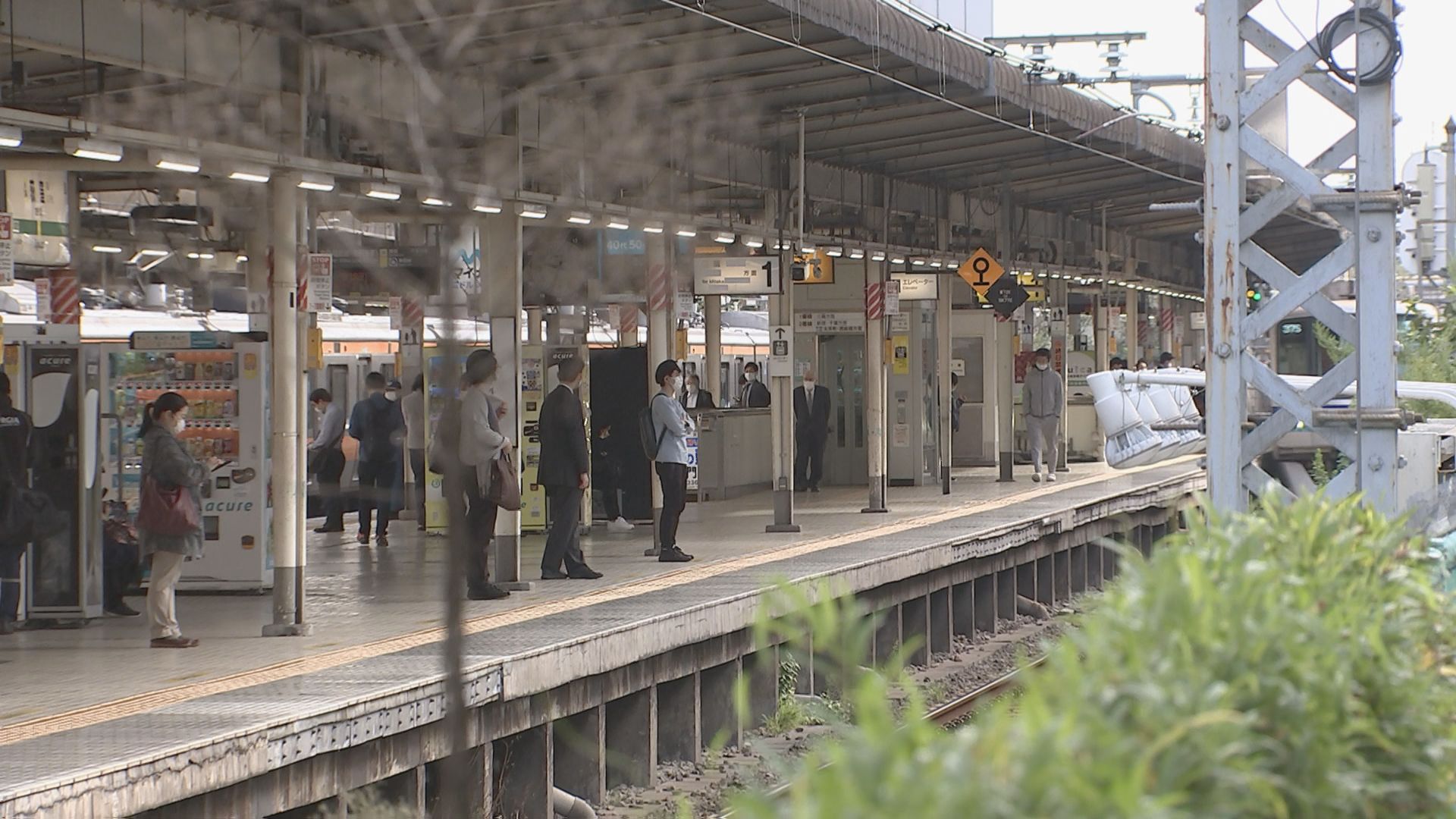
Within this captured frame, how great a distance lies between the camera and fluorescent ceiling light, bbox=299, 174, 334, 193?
11.6 meters

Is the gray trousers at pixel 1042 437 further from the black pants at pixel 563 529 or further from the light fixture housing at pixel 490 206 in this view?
the light fixture housing at pixel 490 206

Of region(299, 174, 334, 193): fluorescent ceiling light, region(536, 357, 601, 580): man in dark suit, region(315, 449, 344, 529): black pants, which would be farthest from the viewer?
region(315, 449, 344, 529): black pants

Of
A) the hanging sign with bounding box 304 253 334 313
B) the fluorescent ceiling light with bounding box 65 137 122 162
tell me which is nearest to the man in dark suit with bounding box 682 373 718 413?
the hanging sign with bounding box 304 253 334 313

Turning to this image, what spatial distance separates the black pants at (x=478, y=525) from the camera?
1287cm

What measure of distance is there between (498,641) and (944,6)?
18.4 meters

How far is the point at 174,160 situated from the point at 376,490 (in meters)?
9.05

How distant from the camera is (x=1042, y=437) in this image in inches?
1034

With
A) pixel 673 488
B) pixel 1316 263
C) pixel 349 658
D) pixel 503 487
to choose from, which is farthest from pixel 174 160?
pixel 1316 263

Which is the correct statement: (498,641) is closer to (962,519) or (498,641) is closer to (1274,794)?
(1274,794)

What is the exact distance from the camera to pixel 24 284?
79.3 feet

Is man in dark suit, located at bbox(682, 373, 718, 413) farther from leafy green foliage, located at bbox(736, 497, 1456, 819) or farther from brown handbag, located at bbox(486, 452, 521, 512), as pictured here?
leafy green foliage, located at bbox(736, 497, 1456, 819)

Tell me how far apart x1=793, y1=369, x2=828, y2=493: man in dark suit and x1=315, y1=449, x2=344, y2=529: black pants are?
6.91 m

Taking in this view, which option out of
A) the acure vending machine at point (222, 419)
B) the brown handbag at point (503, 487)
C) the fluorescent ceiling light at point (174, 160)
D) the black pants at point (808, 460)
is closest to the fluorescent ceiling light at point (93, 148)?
the fluorescent ceiling light at point (174, 160)

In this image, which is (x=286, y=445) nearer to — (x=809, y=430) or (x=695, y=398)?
(x=695, y=398)
